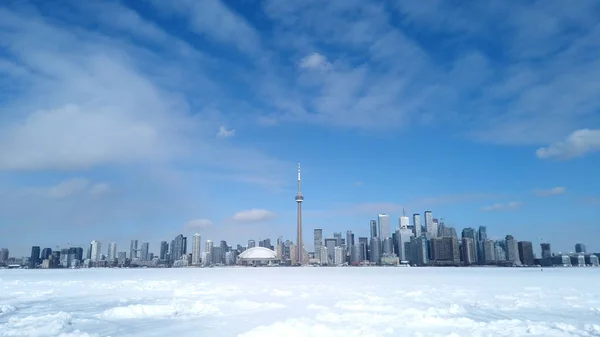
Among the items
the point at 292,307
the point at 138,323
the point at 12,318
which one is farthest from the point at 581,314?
the point at 12,318

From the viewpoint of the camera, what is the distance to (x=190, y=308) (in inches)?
906

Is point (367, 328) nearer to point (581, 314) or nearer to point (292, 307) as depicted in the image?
point (292, 307)

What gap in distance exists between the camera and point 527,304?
24438 millimetres

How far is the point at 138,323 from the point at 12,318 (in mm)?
6654

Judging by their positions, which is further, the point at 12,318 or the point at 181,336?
the point at 12,318

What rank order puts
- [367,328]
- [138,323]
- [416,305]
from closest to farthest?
1. [367,328]
2. [138,323]
3. [416,305]

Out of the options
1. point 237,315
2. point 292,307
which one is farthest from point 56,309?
point 292,307

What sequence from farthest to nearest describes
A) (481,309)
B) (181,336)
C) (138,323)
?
(481,309) → (138,323) → (181,336)

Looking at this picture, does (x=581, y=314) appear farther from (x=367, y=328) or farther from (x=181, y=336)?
(x=181, y=336)

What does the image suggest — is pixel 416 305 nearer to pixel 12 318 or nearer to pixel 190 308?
pixel 190 308

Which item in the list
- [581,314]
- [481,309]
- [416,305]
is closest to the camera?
[581,314]

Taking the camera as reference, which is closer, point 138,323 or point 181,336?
point 181,336

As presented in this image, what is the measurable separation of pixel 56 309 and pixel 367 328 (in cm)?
1879

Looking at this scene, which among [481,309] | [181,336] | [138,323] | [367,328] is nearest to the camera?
[181,336]
